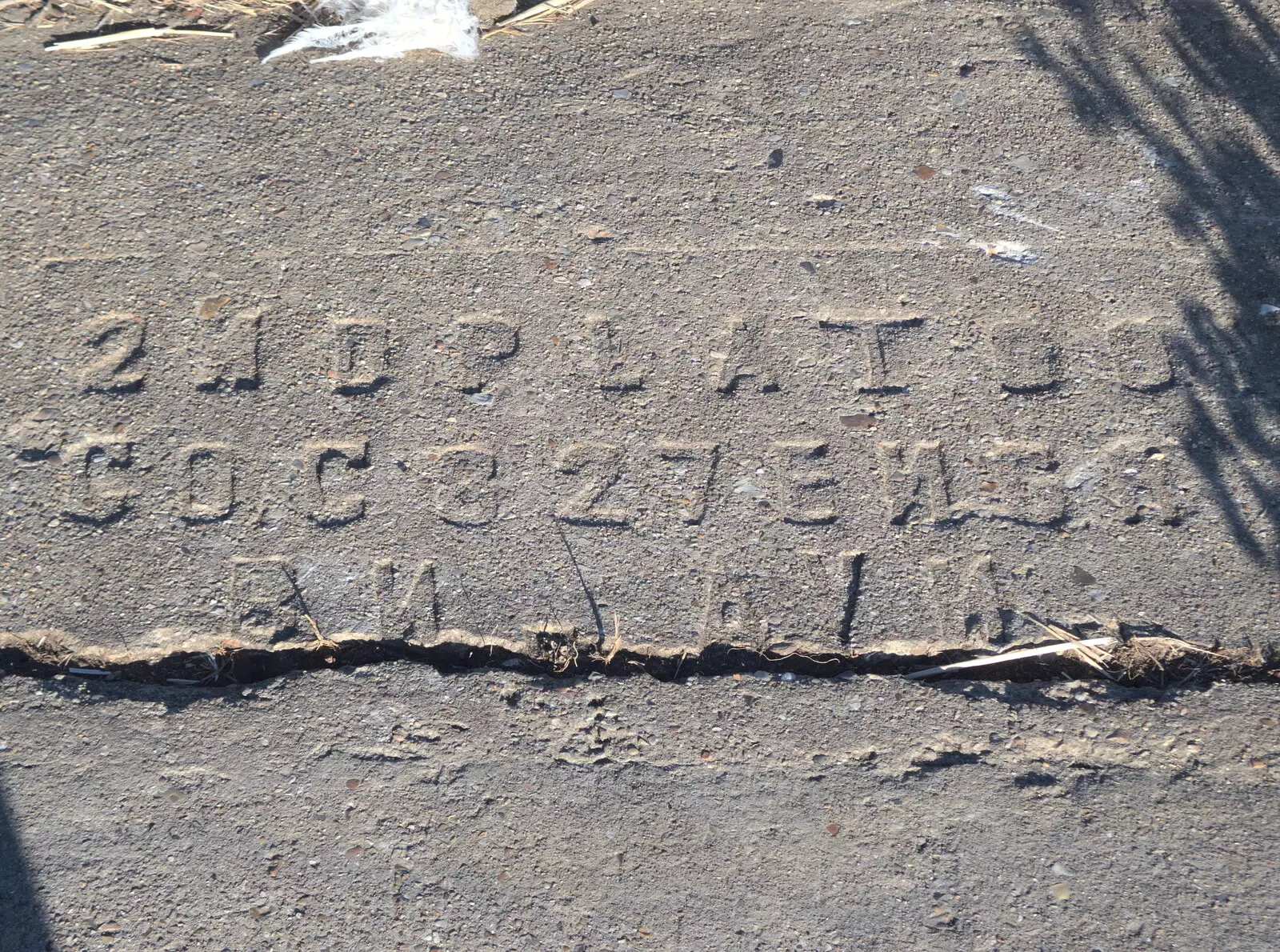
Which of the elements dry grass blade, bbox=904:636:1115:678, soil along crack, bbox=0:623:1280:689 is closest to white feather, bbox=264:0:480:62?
soil along crack, bbox=0:623:1280:689

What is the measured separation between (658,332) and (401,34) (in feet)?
4.77

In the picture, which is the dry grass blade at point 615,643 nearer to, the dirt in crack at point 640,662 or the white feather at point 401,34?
the dirt in crack at point 640,662

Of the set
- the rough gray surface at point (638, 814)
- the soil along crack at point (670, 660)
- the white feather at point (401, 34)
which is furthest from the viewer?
the white feather at point (401, 34)

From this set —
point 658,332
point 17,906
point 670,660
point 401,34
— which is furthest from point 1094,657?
point 401,34

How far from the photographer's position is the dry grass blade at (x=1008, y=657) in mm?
2307

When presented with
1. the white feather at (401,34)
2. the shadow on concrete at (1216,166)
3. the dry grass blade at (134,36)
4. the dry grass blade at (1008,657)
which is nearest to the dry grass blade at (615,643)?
the dry grass blade at (1008,657)

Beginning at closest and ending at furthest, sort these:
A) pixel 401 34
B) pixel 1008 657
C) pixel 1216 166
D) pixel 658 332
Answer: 1. pixel 1008 657
2. pixel 658 332
3. pixel 1216 166
4. pixel 401 34

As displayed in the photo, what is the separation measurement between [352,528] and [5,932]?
1.15 metres

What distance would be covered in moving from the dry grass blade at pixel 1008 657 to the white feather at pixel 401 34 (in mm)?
2401

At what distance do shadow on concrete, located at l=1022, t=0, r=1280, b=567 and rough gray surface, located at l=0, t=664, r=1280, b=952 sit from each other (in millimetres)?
651

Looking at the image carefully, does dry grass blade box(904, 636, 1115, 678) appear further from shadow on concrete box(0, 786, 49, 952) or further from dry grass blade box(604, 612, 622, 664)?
shadow on concrete box(0, 786, 49, 952)

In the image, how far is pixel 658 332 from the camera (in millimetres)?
2678

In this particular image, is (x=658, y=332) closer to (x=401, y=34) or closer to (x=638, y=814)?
(x=638, y=814)

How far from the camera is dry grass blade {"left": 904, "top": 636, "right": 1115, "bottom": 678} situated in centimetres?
231
